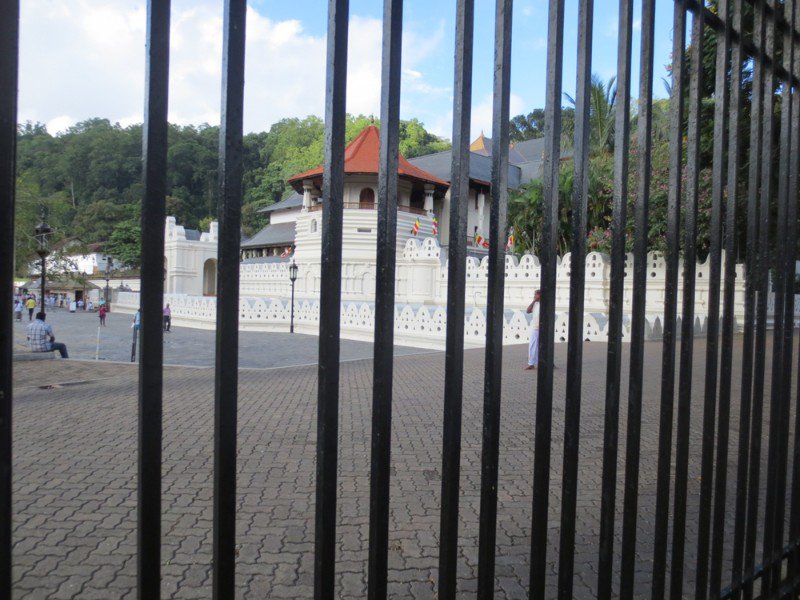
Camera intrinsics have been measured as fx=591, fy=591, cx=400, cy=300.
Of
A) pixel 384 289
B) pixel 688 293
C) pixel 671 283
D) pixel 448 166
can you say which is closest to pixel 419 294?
pixel 448 166

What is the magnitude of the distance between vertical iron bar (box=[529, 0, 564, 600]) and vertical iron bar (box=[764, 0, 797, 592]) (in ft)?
4.46

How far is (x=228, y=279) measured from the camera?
941 mm

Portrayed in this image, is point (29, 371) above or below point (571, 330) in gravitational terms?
below

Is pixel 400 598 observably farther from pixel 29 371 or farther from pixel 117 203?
pixel 117 203

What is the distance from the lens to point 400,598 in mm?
2854

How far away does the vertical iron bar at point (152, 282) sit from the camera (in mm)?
847

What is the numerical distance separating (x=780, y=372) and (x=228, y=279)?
230cm

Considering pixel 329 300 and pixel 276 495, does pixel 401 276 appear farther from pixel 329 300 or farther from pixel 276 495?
pixel 329 300

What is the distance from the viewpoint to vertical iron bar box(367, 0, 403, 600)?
44.3 inches

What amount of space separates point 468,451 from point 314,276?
84.9 feet

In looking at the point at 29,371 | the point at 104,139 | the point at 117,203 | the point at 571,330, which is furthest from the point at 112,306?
the point at 571,330

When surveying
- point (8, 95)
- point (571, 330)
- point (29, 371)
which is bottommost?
point (29, 371)

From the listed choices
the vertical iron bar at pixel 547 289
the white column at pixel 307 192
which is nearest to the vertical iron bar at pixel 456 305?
the vertical iron bar at pixel 547 289

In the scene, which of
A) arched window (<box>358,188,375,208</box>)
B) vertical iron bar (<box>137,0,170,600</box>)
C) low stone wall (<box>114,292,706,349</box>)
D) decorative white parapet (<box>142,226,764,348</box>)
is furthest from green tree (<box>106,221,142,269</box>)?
vertical iron bar (<box>137,0,170,600</box>)
